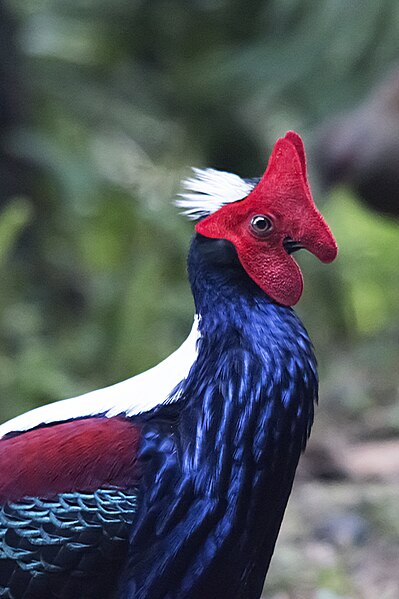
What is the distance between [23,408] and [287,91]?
3.66 metres

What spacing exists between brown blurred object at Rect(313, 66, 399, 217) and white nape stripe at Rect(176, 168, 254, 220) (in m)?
3.79

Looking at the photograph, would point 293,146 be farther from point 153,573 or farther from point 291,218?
point 153,573

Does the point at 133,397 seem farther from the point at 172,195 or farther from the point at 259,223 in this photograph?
the point at 172,195

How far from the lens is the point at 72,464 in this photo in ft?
8.12

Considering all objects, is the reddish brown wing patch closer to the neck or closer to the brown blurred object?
the neck

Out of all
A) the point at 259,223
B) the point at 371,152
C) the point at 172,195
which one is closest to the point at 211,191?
the point at 259,223

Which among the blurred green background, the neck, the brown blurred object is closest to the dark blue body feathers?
the neck

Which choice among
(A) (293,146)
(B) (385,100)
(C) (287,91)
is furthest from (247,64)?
(A) (293,146)

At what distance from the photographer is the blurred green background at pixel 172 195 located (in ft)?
17.6

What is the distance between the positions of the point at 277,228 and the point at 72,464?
0.72m

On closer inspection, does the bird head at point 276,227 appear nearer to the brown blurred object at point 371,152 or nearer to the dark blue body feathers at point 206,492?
the dark blue body feathers at point 206,492

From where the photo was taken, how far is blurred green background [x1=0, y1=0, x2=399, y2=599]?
537 cm

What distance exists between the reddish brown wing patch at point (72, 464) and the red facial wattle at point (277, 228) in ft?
1.55

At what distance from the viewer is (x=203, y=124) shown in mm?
8680
